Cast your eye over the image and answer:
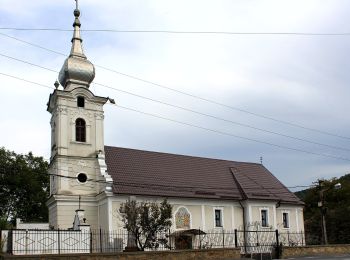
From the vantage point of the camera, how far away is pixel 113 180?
3547cm

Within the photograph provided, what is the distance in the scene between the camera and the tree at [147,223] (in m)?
27.2

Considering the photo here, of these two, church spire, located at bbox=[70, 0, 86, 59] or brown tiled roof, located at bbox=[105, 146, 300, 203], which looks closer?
brown tiled roof, located at bbox=[105, 146, 300, 203]

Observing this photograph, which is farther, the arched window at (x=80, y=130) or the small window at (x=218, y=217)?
the small window at (x=218, y=217)

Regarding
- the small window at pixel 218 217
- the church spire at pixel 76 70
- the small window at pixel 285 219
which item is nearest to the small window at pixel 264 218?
the small window at pixel 285 219

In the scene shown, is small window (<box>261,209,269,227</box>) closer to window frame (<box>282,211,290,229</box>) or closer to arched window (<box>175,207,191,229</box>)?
window frame (<box>282,211,290,229</box>)

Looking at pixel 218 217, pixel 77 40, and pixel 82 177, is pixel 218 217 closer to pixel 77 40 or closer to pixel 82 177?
pixel 82 177

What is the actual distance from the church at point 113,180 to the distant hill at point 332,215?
11.9 metres

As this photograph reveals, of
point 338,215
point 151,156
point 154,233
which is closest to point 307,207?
point 338,215

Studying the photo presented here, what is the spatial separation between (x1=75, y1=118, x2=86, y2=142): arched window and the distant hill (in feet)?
92.1

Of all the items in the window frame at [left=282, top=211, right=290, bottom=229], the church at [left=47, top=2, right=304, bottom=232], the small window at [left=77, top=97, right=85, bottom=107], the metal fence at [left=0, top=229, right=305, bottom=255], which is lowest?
the metal fence at [left=0, top=229, right=305, bottom=255]

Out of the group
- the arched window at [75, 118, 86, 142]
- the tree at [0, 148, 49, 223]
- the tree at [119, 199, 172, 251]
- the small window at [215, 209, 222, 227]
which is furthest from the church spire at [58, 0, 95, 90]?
the tree at [0, 148, 49, 223]

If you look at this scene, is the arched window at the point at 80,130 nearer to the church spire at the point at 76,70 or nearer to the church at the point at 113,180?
the church at the point at 113,180

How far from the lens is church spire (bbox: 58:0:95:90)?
123ft

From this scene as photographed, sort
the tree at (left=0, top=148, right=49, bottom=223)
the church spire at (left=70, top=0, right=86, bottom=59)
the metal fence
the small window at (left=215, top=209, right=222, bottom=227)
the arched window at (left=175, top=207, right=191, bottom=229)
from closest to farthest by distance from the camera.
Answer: the metal fence → the arched window at (left=175, top=207, right=191, bottom=229) → the church spire at (left=70, top=0, right=86, bottom=59) → the small window at (left=215, top=209, right=222, bottom=227) → the tree at (left=0, top=148, right=49, bottom=223)
